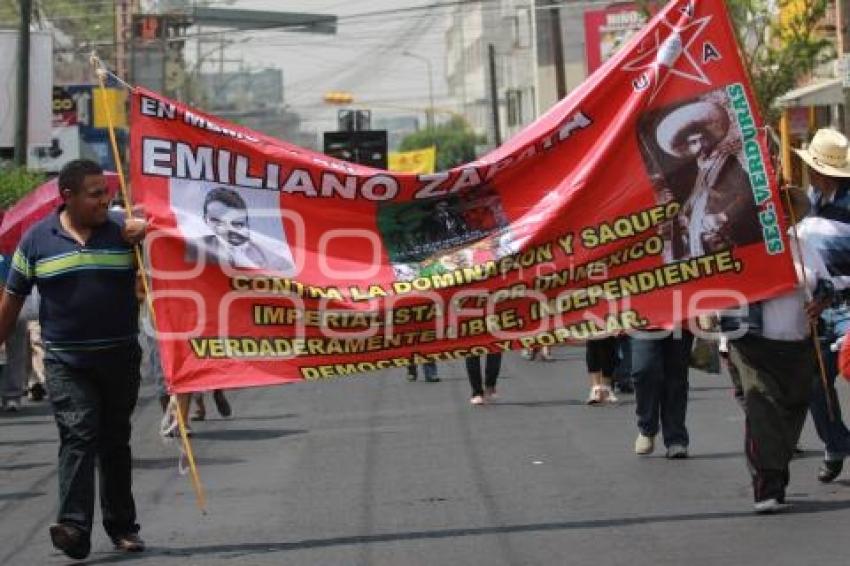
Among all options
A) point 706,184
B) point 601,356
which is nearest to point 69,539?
point 706,184

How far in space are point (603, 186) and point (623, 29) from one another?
158ft

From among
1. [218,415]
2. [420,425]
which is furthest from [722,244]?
[218,415]

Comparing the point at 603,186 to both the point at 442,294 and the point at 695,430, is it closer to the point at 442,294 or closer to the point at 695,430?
the point at 442,294

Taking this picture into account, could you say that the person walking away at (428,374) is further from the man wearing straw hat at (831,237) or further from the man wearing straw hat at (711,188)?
the man wearing straw hat at (711,188)

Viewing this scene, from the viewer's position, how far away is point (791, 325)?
33.2 ft

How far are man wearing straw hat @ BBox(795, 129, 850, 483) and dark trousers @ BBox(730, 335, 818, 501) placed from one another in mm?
380

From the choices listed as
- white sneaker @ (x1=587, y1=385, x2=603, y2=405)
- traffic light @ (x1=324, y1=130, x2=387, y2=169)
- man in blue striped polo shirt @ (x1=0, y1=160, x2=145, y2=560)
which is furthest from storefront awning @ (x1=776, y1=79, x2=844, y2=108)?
man in blue striped polo shirt @ (x1=0, y1=160, x2=145, y2=560)

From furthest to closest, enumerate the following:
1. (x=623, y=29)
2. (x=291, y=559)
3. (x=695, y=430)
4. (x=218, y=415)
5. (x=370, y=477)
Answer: (x=623, y=29)
(x=218, y=415)
(x=695, y=430)
(x=370, y=477)
(x=291, y=559)

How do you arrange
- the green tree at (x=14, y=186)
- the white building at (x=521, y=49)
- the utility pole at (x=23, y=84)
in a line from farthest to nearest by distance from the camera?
the white building at (x=521, y=49)
the utility pole at (x=23, y=84)
the green tree at (x=14, y=186)

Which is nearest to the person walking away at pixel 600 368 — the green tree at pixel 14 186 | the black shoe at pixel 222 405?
the black shoe at pixel 222 405

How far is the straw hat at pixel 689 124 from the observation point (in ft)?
33.1

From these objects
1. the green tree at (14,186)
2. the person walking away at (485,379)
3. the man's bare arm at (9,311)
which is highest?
the green tree at (14,186)

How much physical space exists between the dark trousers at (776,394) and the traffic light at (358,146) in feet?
100

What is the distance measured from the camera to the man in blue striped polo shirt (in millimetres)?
9484
